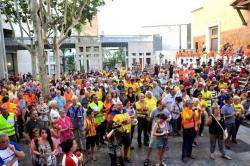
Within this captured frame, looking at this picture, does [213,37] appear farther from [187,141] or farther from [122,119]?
[122,119]

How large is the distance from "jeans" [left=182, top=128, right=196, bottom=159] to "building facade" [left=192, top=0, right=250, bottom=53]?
1806cm

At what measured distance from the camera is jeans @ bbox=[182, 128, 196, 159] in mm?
8047

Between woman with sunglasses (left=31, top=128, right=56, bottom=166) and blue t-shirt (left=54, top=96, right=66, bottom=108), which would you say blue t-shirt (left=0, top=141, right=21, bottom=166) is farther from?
blue t-shirt (left=54, top=96, right=66, bottom=108)

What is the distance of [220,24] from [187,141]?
22277mm

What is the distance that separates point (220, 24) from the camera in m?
28.1

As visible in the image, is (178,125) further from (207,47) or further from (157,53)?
(157,53)

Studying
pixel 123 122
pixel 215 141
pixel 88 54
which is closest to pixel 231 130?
pixel 215 141

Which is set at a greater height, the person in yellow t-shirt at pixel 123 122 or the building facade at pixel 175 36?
the building facade at pixel 175 36

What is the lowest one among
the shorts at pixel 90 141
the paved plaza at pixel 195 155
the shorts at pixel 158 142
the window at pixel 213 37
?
the paved plaza at pixel 195 155

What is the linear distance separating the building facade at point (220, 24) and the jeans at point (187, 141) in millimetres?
18060

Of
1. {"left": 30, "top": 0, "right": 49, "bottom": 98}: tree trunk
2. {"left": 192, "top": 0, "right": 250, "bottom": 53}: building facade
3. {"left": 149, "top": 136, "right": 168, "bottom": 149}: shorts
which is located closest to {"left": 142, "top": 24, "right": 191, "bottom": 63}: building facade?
{"left": 192, "top": 0, "right": 250, "bottom": 53}: building facade

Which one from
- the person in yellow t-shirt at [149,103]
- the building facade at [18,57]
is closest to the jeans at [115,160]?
the person in yellow t-shirt at [149,103]

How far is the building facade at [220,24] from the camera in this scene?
24234 mm

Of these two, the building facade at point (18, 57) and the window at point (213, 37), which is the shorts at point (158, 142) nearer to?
the window at point (213, 37)
